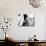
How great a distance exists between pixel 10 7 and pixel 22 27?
765 millimetres

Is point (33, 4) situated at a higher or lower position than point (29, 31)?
higher

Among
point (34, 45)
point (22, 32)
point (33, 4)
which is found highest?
point (33, 4)

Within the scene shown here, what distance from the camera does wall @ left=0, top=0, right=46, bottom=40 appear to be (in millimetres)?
4186

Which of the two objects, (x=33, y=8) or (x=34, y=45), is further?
(x=33, y=8)

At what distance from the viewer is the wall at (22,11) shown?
419 cm

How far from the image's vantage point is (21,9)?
14.0 ft

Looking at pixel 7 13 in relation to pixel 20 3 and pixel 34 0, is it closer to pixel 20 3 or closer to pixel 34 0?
pixel 20 3

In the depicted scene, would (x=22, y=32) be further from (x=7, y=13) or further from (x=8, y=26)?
(x=7, y=13)

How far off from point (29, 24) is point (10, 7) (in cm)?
84

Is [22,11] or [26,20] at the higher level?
[22,11]

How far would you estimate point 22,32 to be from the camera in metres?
4.26

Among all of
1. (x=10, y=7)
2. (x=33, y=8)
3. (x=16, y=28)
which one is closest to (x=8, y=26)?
(x=16, y=28)

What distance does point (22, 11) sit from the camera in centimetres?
428

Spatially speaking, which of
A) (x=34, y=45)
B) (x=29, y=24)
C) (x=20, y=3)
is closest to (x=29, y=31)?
(x=29, y=24)
